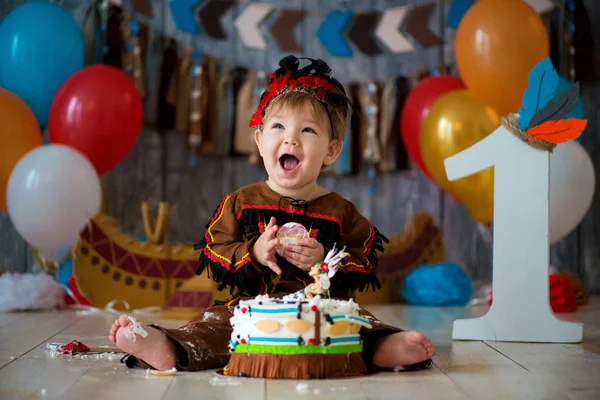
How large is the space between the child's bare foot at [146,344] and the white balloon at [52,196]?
175cm

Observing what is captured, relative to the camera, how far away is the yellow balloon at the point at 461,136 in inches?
144

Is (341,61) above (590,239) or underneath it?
above

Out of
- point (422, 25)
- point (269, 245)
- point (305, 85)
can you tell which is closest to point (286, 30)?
point (422, 25)

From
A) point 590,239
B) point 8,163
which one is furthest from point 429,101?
point 8,163

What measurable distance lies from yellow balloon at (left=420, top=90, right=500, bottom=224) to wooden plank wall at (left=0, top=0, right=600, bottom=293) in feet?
3.16

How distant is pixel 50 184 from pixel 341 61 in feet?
7.23

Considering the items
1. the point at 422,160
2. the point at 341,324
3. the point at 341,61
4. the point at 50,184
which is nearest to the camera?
the point at 341,324

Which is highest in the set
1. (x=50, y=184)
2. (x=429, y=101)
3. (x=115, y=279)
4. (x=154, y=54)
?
(x=154, y=54)

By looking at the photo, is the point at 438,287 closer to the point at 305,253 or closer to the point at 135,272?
the point at 135,272

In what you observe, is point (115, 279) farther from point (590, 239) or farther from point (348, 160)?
point (590, 239)

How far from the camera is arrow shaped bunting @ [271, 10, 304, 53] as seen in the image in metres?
4.84

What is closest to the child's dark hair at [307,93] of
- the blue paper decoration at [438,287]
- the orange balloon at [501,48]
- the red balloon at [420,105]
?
the orange balloon at [501,48]

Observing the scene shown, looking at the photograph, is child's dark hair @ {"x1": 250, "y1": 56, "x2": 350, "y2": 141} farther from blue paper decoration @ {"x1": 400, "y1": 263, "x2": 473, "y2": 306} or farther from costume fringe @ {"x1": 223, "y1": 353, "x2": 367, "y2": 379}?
blue paper decoration @ {"x1": 400, "y1": 263, "x2": 473, "y2": 306}

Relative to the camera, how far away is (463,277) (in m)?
3.89
